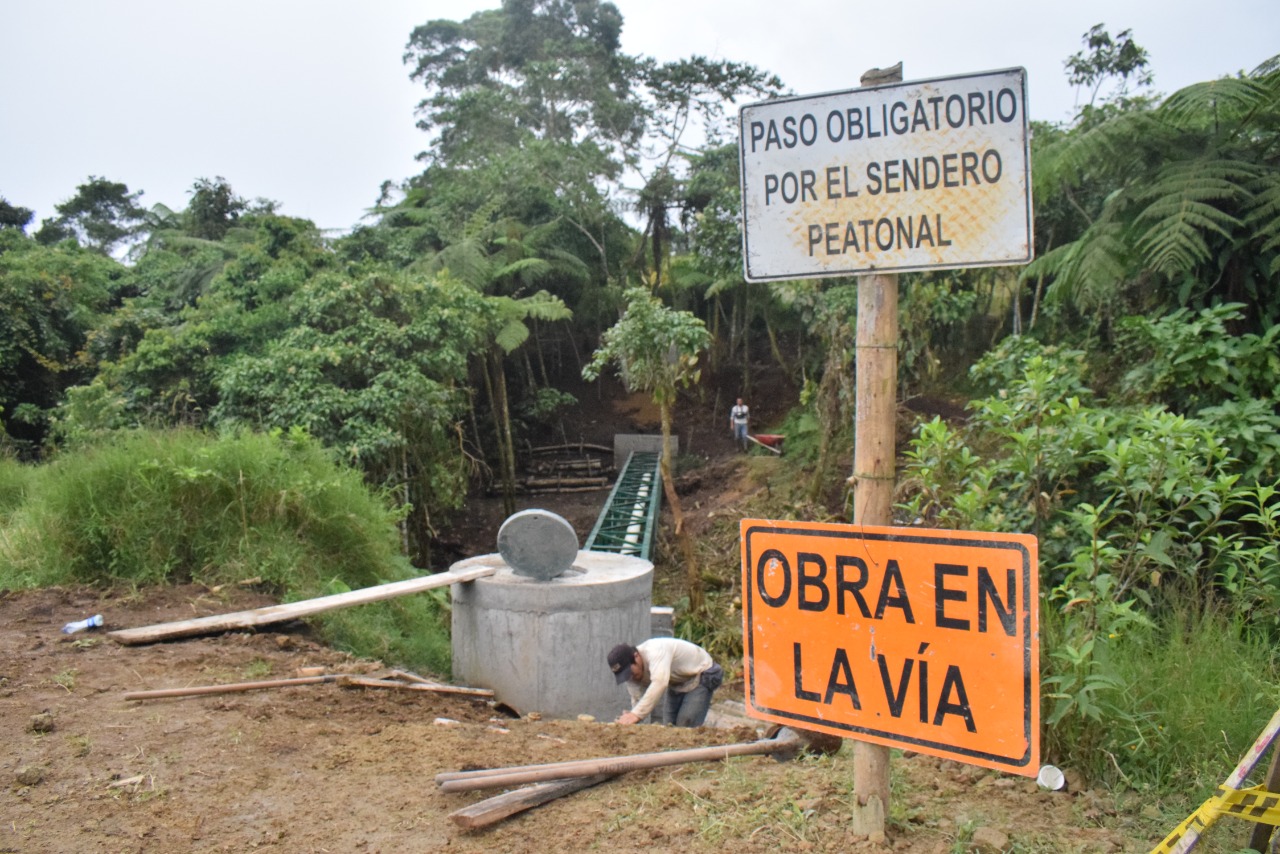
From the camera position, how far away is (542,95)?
26.8 m

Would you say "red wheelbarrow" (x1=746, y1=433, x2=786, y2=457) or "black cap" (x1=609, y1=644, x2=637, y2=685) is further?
"red wheelbarrow" (x1=746, y1=433, x2=786, y2=457)

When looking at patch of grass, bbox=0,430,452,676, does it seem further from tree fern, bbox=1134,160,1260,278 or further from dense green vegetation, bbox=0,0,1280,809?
tree fern, bbox=1134,160,1260,278

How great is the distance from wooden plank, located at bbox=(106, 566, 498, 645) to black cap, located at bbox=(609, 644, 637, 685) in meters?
1.69

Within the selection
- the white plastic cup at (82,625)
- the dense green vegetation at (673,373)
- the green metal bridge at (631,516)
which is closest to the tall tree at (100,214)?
the dense green vegetation at (673,373)

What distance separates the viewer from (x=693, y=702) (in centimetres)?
663

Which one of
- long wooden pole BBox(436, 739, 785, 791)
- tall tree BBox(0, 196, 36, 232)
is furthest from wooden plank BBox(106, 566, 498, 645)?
tall tree BBox(0, 196, 36, 232)

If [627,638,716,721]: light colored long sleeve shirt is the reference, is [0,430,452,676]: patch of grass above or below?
above

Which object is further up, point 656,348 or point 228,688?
point 656,348

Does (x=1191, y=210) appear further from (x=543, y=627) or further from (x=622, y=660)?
(x=543, y=627)

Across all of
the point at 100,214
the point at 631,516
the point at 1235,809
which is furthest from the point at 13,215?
the point at 1235,809

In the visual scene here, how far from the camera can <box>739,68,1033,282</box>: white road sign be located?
241 cm

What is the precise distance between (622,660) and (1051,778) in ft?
11.4

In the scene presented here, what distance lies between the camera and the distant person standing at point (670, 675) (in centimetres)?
623

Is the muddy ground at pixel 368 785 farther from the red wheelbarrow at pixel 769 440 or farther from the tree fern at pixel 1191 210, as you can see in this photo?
the red wheelbarrow at pixel 769 440
